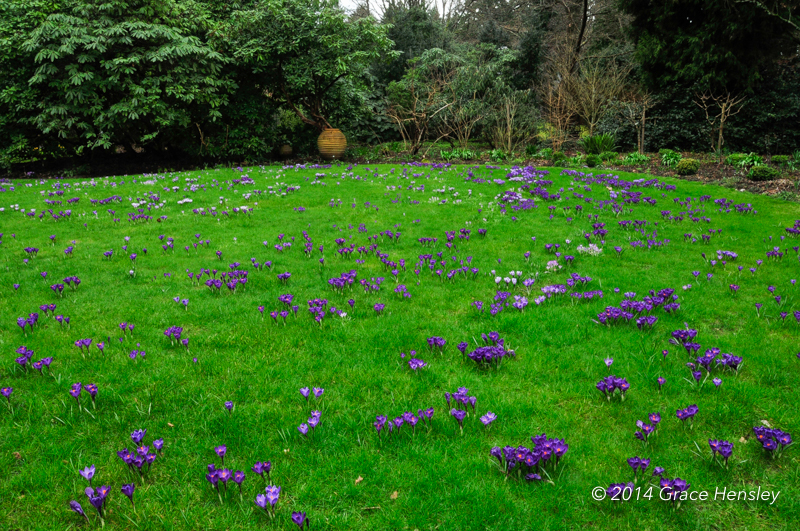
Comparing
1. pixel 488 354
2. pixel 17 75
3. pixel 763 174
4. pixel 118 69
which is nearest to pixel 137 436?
pixel 488 354

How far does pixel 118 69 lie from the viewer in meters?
15.4

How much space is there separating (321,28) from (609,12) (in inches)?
813

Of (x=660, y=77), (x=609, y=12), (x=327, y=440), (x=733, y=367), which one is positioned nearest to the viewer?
(x=327, y=440)

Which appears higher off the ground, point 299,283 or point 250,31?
point 250,31

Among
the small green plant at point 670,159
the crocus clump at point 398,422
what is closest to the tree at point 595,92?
the small green plant at point 670,159

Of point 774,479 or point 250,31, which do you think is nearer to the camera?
point 774,479

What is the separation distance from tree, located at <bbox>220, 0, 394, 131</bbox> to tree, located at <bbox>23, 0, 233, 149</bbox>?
1500 millimetres

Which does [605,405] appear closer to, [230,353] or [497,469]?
[497,469]

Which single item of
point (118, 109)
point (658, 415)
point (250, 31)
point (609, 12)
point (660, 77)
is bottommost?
point (658, 415)

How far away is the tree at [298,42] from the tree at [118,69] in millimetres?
1500

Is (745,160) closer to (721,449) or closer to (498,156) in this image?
(498,156)

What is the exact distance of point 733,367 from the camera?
364 centimetres

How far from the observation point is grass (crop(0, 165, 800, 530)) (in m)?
2.50

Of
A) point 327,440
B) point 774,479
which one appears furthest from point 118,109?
point 774,479
